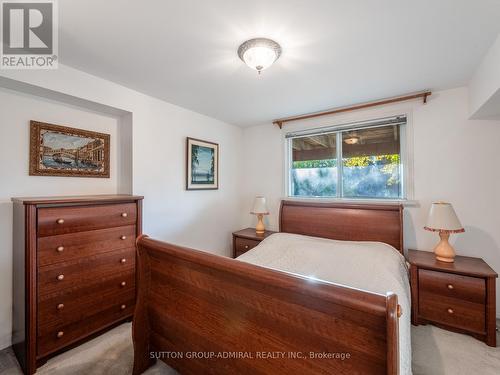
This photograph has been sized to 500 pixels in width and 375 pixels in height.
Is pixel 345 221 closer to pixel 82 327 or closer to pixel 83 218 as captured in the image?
pixel 83 218

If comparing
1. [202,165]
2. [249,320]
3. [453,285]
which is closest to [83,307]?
[249,320]

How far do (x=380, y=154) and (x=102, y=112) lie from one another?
324 centimetres

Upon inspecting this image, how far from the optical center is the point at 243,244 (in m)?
3.27

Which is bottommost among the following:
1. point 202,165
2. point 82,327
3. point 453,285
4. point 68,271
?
point 82,327

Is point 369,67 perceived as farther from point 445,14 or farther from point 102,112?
point 102,112

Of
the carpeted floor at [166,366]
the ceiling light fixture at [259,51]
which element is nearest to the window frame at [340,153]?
the carpeted floor at [166,366]

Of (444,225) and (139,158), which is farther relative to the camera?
(139,158)

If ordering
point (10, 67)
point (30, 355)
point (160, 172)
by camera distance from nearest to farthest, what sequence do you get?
point (30, 355), point (10, 67), point (160, 172)

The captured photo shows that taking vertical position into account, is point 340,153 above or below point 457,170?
above

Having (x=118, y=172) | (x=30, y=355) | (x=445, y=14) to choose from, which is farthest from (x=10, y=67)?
(x=445, y=14)

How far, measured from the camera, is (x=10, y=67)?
169cm

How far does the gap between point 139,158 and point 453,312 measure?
3.36 m

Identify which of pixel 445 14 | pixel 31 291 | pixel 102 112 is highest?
pixel 445 14

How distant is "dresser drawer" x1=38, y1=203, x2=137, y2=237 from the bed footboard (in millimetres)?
614
